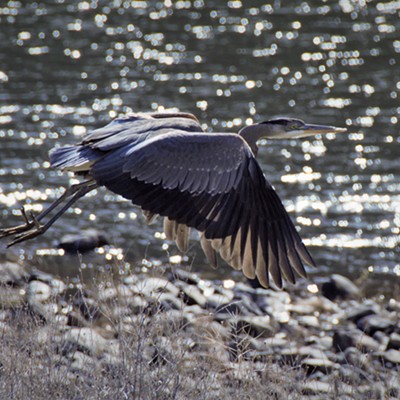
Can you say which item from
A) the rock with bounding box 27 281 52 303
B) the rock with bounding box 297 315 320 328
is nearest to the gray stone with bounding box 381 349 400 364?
the rock with bounding box 297 315 320 328

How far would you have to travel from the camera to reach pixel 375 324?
34.1 feet

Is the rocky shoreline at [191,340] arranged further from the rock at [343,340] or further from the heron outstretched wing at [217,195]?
the heron outstretched wing at [217,195]

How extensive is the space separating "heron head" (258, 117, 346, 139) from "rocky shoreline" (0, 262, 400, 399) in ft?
5.07

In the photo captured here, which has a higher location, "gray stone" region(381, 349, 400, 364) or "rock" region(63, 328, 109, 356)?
"rock" region(63, 328, 109, 356)

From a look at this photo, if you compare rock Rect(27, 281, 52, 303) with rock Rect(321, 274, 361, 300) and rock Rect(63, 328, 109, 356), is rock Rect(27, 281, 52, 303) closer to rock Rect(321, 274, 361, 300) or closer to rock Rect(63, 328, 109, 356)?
rock Rect(63, 328, 109, 356)

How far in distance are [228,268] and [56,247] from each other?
2.19 meters

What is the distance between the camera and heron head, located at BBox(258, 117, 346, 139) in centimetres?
854

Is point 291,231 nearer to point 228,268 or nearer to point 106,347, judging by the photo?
point 106,347

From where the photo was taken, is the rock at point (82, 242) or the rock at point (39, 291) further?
the rock at point (82, 242)

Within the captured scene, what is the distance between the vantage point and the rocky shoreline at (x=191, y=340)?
6199mm

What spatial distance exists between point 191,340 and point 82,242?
4.18 m

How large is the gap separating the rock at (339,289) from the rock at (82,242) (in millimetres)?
2940

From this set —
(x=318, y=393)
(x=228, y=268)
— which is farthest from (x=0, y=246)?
(x=318, y=393)

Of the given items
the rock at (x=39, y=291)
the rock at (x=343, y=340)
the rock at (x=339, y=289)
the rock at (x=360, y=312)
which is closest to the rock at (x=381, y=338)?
the rock at (x=343, y=340)
